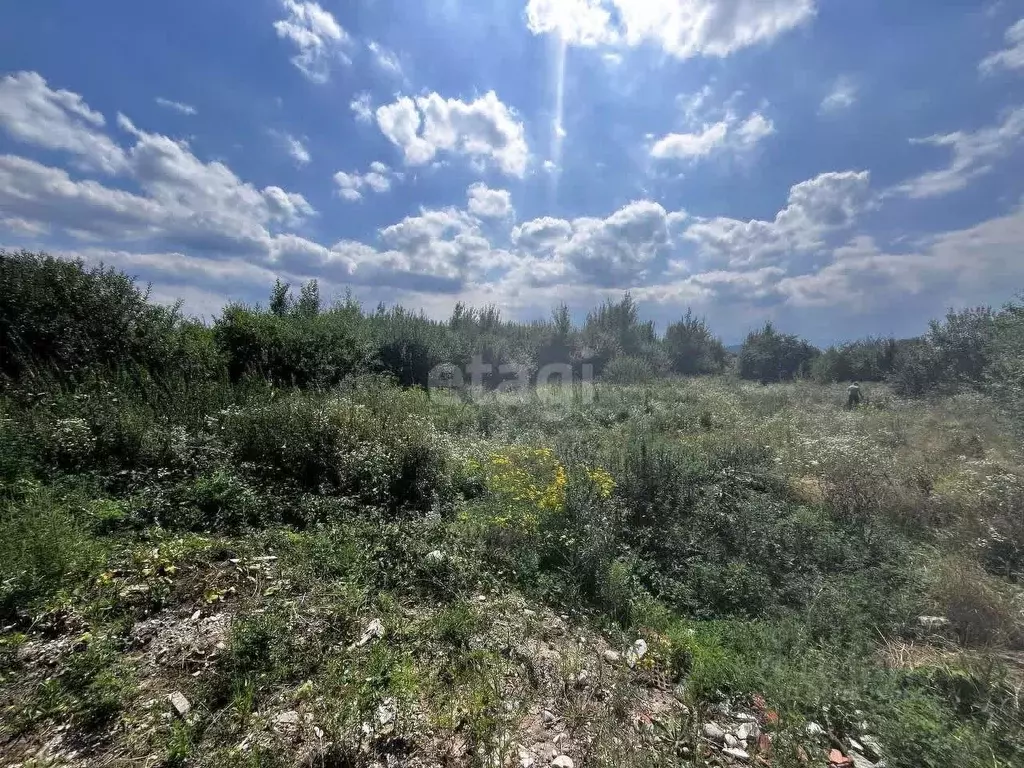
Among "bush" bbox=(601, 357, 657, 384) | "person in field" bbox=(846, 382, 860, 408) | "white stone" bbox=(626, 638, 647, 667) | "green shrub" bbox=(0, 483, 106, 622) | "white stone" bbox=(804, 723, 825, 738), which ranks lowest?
"white stone" bbox=(626, 638, 647, 667)

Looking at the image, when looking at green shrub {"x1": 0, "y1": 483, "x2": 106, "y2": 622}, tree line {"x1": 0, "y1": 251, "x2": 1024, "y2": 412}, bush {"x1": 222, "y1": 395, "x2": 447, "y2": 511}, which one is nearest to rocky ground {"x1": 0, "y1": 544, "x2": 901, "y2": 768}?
green shrub {"x1": 0, "y1": 483, "x2": 106, "y2": 622}

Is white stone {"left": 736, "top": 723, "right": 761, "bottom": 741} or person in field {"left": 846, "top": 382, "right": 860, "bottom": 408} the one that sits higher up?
person in field {"left": 846, "top": 382, "right": 860, "bottom": 408}

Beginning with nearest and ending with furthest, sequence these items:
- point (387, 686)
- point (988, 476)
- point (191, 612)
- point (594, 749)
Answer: point (594, 749)
point (387, 686)
point (191, 612)
point (988, 476)

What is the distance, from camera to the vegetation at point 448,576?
6.75 feet

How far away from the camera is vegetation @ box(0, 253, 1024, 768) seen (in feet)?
6.75

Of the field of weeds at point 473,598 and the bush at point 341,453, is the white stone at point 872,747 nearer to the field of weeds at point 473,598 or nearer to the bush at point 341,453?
the field of weeds at point 473,598

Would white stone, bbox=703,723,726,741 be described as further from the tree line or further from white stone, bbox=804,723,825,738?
the tree line

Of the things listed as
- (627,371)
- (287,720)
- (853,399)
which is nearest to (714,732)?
(287,720)

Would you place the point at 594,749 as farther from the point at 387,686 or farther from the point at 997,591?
the point at 997,591

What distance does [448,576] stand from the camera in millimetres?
3305

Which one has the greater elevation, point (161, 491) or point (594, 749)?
point (161, 491)

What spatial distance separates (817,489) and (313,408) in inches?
262

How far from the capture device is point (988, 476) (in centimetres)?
507

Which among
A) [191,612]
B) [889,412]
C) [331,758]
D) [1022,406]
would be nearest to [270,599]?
[191,612]
